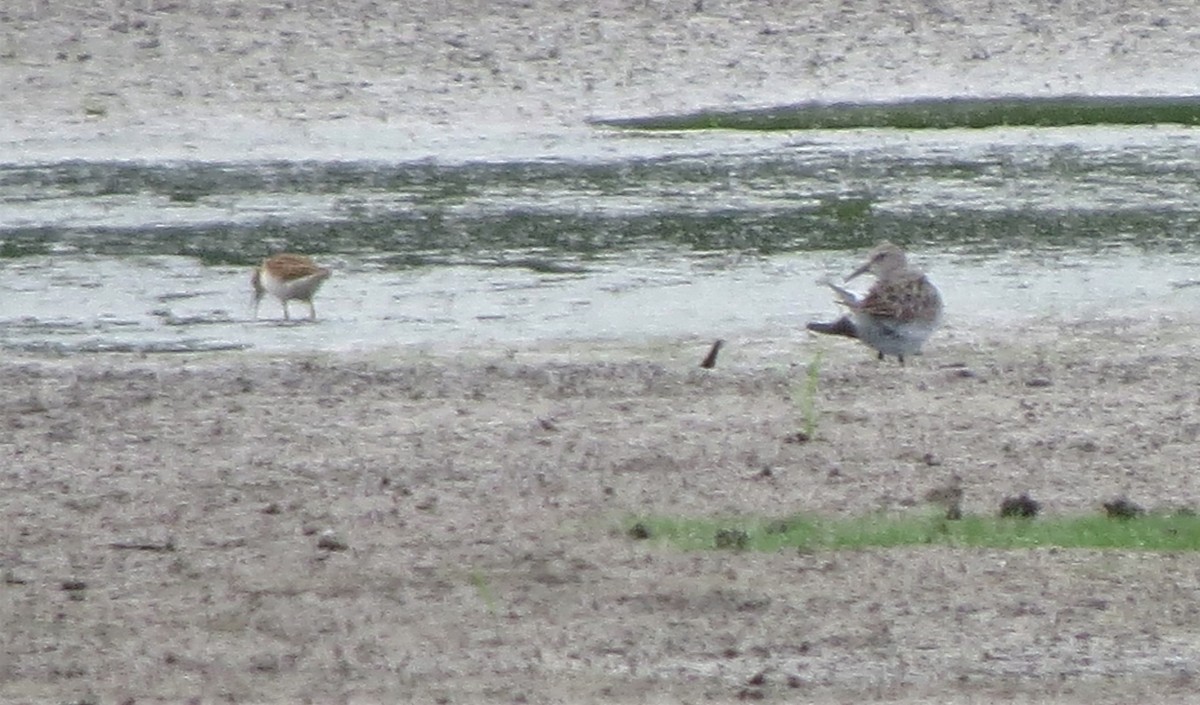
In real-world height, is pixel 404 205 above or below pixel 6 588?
below

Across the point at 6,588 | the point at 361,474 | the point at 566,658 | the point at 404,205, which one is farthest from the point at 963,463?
the point at 404,205

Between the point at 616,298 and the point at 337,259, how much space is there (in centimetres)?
220

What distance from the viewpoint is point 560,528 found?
7.68 metres

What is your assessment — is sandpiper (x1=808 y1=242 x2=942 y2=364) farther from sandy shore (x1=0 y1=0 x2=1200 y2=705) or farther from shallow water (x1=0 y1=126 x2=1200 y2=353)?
shallow water (x1=0 y1=126 x2=1200 y2=353)

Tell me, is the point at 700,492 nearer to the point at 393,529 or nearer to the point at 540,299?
the point at 393,529

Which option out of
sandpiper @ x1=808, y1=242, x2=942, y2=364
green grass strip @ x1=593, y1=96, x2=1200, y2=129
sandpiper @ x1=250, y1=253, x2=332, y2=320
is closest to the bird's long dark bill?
sandpiper @ x1=808, y1=242, x2=942, y2=364

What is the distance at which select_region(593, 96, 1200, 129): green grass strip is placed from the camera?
1980 cm

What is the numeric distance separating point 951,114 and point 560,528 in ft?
43.3

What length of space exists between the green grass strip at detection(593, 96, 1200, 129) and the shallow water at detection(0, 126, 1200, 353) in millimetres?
358

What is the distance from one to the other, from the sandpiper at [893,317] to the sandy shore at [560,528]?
0.15 m

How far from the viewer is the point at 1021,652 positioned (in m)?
6.29

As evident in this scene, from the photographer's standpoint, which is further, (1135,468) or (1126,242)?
(1126,242)

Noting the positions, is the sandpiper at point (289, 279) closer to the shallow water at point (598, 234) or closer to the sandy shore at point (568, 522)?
the shallow water at point (598, 234)

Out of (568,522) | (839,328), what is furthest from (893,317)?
(568,522)
